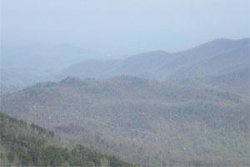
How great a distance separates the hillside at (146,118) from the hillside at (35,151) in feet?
37.4

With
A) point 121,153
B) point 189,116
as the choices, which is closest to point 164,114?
point 189,116

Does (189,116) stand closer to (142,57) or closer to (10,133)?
(10,133)

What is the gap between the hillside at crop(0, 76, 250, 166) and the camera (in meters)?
54.4

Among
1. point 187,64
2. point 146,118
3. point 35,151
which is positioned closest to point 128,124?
point 146,118

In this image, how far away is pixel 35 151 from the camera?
1281 inches

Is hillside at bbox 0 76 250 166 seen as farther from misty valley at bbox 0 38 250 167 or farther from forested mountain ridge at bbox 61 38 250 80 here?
forested mountain ridge at bbox 61 38 250 80

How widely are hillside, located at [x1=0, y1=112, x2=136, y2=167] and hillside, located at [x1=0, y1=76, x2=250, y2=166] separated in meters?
11.4

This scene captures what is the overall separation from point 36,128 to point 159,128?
29.7 meters

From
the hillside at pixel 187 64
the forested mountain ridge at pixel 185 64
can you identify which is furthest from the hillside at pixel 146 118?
the forested mountain ridge at pixel 185 64

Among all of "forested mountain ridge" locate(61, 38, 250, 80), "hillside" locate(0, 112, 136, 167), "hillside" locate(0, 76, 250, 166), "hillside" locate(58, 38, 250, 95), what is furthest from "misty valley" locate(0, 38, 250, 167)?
"forested mountain ridge" locate(61, 38, 250, 80)

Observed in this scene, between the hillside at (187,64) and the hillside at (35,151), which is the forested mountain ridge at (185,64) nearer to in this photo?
the hillside at (187,64)

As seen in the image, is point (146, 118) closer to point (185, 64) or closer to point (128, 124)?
point (128, 124)

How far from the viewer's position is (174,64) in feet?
489

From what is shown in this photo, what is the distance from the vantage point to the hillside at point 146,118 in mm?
54406
